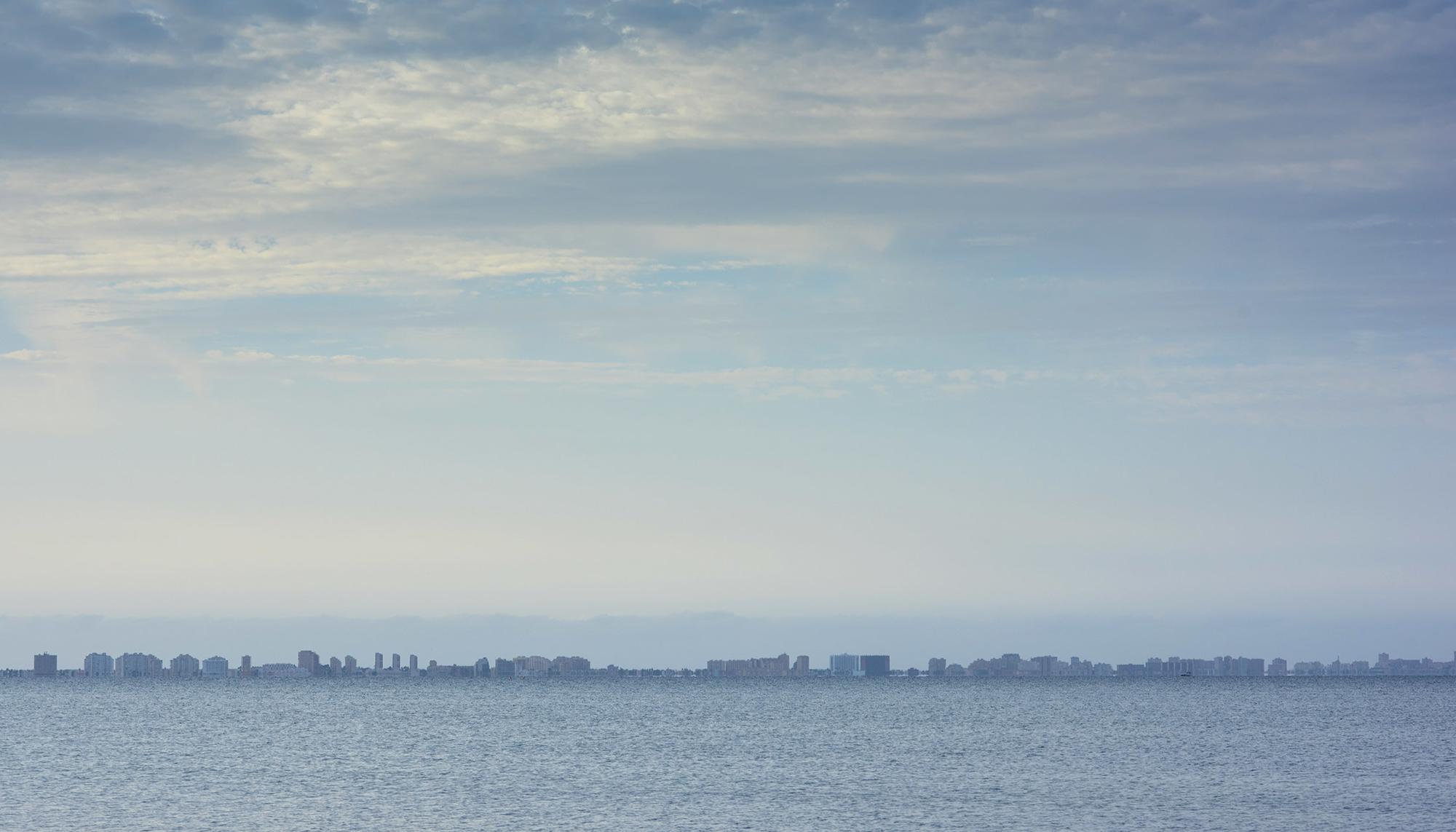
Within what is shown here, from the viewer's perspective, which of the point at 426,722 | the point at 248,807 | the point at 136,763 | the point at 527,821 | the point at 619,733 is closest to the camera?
the point at 527,821

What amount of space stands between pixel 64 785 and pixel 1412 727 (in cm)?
12822

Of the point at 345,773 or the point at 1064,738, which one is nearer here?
the point at 345,773

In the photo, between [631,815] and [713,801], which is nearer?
[631,815]

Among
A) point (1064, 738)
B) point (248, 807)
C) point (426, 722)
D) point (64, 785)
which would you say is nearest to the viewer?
point (248, 807)

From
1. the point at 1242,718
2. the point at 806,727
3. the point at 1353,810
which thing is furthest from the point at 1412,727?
the point at 1353,810

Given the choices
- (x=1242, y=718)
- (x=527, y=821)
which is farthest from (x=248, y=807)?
(x=1242, y=718)

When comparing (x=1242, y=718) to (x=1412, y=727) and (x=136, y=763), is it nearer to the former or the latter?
(x=1412, y=727)

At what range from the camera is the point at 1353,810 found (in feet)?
258

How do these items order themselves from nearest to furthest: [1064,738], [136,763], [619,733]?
[136,763]
[1064,738]
[619,733]

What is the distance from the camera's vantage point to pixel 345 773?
103 meters

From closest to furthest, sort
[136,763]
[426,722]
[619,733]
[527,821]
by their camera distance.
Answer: [527,821]
[136,763]
[619,733]
[426,722]

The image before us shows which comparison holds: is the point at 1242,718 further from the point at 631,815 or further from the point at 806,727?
the point at 631,815

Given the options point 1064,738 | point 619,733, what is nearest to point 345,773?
point 619,733

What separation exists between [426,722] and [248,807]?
327 ft
